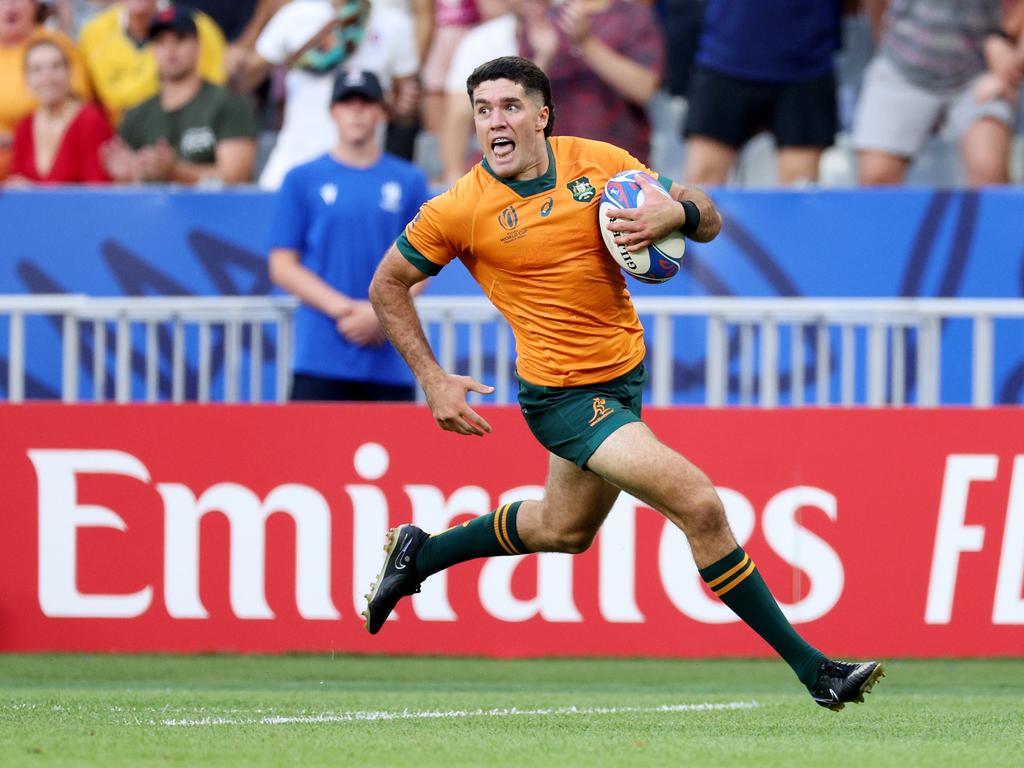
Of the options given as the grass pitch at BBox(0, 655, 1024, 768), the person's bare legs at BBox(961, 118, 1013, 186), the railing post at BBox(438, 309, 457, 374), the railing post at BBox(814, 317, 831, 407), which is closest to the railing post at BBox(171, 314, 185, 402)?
the railing post at BBox(438, 309, 457, 374)

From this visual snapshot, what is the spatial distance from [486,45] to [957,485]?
4.45m

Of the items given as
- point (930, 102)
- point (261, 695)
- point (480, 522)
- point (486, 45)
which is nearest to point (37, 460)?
point (261, 695)

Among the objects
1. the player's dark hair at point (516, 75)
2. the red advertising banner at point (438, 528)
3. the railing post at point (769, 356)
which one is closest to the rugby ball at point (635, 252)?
the player's dark hair at point (516, 75)

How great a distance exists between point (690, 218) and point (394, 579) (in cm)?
197

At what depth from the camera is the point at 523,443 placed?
30.0 ft

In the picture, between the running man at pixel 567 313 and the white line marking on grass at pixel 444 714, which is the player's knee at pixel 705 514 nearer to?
the running man at pixel 567 313

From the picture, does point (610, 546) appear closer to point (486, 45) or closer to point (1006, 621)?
point (1006, 621)

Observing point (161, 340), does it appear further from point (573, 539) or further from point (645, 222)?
point (645, 222)

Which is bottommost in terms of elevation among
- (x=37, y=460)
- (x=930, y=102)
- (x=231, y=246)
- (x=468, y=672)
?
(x=468, y=672)

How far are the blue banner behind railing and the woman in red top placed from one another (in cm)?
71

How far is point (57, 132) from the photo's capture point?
1182 cm

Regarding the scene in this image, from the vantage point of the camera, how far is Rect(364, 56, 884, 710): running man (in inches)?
255

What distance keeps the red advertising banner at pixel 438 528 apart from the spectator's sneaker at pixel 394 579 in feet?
4.94

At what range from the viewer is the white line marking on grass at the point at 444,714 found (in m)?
6.55
